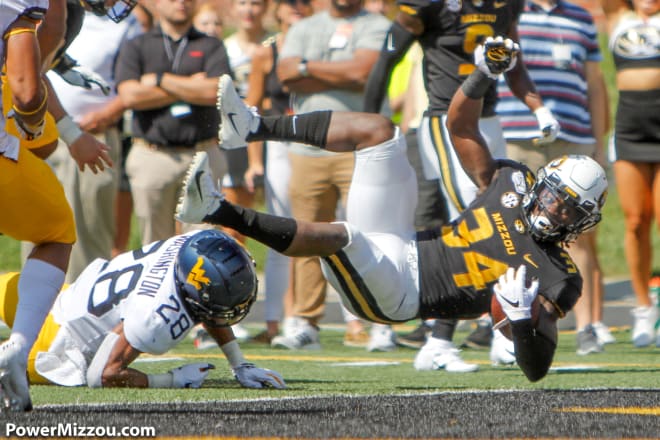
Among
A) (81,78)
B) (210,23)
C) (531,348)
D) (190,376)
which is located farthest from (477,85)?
(210,23)

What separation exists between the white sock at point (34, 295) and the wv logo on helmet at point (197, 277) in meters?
0.58

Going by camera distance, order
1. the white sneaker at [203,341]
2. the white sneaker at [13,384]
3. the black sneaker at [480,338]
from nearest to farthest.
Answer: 1. the white sneaker at [13,384]
2. the white sneaker at [203,341]
3. the black sneaker at [480,338]

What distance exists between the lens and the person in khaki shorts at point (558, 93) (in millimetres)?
7797

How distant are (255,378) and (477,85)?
164cm

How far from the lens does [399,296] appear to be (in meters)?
Answer: 5.61

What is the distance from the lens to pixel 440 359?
6395 mm

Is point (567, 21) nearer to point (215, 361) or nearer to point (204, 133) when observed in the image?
point (204, 133)

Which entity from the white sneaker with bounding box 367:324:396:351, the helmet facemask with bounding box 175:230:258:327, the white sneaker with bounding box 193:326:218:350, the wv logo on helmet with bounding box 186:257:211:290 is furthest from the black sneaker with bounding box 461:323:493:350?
the wv logo on helmet with bounding box 186:257:211:290

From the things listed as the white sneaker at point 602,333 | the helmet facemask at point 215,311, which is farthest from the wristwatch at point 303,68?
the helmet facemask at point 215,311

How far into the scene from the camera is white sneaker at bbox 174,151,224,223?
5.30 metres

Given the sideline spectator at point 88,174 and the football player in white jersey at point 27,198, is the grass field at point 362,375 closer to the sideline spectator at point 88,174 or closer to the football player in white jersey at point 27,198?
the football player in white jersey at point 27,198

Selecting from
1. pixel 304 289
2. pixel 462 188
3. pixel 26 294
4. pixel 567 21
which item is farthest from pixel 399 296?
pixel 567 21

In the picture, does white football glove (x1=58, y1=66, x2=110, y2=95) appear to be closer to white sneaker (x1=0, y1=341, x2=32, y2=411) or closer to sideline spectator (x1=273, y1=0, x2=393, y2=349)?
sideline spectator (x1=273, y1=0, x2=393, y2=349)

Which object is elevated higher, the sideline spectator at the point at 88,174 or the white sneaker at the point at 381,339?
the sideline spectator at the point at 88,174
